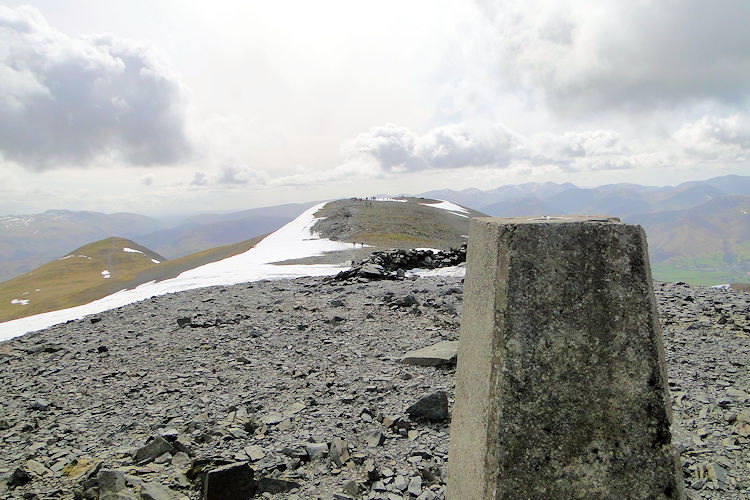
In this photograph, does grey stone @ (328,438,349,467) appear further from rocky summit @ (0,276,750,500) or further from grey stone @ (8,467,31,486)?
grey stone @ (8,467,31,486)

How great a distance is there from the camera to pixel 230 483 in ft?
16.4

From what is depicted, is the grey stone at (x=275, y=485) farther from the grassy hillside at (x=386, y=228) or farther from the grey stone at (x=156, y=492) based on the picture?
the grassy hillside at (x=386, y=228)

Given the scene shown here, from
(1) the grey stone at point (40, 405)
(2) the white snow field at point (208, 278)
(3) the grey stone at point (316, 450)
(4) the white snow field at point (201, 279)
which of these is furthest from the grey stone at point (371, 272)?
(3) the grey stone at point (316, 450)

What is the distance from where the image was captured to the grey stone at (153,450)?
19.1 feet

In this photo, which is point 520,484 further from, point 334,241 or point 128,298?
point 334,241

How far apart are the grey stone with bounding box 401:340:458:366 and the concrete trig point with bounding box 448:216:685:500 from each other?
542 cm

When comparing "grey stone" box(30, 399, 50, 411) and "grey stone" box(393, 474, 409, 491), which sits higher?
"grey stone" box(393, 474, 409, 491)

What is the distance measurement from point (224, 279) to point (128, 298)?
4.54 metres

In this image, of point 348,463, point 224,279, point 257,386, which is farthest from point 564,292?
point 224,279

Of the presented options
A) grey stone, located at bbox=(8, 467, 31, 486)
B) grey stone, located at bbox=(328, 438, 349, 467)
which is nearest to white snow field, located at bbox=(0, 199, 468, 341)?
grey stone, located at bbox=(8, 467, 31, 486)

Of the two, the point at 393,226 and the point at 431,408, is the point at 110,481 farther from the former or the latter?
the point at 393,226

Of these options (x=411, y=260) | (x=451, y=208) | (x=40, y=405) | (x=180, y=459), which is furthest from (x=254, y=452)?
(x=451, y=208)

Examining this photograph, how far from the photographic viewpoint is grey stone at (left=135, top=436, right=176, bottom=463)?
19.1 ft

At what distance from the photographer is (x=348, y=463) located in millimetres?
5477
